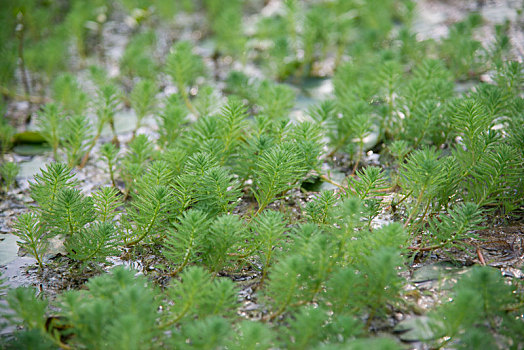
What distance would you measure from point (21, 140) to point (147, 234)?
1213 mm

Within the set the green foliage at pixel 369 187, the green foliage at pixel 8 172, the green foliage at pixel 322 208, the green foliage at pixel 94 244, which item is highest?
the green foliage at pixel 369 187

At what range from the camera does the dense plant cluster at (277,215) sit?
115 centimetres

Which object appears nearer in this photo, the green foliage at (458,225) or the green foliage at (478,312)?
the green foliage at (478,312)

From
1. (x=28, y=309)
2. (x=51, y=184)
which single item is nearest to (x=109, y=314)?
(x=28, y=309)

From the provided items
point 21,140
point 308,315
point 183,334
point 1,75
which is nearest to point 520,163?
point 308,315

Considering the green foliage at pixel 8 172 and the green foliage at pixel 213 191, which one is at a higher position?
the green foliage at pixel 213 191

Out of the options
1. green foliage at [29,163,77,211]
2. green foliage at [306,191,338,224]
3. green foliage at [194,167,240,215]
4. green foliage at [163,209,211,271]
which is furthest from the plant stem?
green foliage at [306,191,338,224]

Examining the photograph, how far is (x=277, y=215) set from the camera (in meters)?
1.33

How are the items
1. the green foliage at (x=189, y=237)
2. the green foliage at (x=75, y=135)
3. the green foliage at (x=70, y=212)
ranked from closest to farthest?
1. the green foliage at (x=189, y=237)
2. the green foliage at (x=70, y=212)
3. the green foliage at (x=75, y=135)

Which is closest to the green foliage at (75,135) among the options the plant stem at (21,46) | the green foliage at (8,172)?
the green foliage at (8,172)

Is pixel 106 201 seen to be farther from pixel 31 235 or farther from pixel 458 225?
pixel 458 225

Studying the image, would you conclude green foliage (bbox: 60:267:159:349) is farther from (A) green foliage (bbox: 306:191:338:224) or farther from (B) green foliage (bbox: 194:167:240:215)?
(A) green foliage (bbox: 306:191:338:224)

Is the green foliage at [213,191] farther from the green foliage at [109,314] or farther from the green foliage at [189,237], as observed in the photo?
the green foliage at [109,314]

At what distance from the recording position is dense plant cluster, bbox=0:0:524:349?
1150mm
